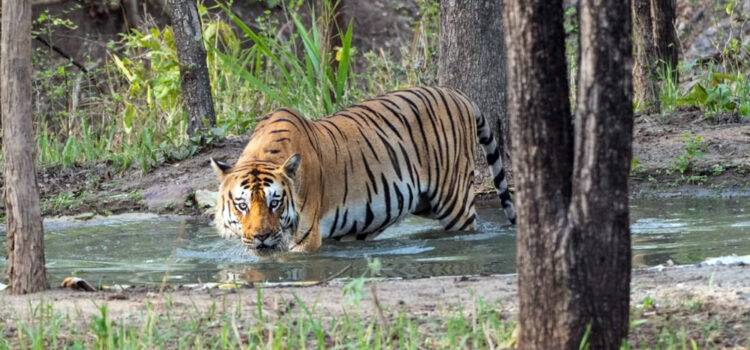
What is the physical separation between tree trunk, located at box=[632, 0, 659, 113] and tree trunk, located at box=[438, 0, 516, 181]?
7.56ft

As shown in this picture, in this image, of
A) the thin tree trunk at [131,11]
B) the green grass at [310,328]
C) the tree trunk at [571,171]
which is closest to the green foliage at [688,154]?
the green grass at [310,328]

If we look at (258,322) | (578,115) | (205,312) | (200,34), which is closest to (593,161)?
(578,115)

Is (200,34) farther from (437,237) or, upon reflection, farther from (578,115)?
(578,115)

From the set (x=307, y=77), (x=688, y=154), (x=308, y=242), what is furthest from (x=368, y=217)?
(x=307, y=77)

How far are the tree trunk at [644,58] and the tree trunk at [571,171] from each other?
8325 millimetres

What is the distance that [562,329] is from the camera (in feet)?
12.3

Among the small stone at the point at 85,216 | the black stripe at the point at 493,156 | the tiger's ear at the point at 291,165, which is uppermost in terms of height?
the black stripe at the point at 493,156

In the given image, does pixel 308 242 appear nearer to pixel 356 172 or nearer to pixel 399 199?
pixel 356 172

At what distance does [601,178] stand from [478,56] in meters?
6.33

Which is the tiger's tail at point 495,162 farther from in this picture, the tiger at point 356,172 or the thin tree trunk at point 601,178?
the thin tree trunk at point 601,178

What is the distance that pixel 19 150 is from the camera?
17.8ft

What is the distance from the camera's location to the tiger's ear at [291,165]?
7406mm

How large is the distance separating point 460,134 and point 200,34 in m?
2.95

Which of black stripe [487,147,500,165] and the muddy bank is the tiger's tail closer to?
black stripe [487,147,500,165]
